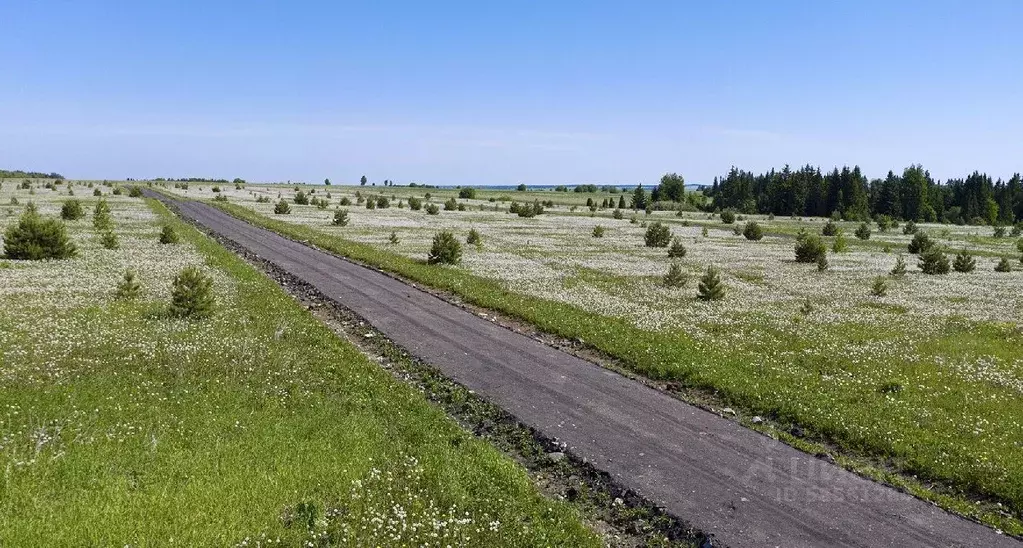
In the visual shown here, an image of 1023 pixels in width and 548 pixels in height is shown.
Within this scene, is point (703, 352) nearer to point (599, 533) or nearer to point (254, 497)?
point (599, 533)

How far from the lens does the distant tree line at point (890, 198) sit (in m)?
136

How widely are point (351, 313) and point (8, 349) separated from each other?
11.1 m

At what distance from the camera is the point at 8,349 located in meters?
18.1

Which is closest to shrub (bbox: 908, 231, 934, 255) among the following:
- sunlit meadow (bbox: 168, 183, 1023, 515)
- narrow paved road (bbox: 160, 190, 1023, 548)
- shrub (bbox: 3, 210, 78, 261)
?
sunlit meadow (bbox: 168, 183, 1023, 515)

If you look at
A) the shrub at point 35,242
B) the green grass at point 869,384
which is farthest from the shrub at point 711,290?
the shrub at point 35,242

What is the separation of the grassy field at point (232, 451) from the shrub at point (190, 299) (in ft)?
4.97

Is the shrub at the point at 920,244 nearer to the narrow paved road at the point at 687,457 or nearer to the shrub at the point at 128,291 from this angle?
the narrow paved road at the point at 687,457

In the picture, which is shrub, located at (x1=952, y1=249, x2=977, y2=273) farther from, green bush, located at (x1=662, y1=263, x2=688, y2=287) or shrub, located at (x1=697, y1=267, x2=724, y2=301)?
shrub, located at (x1=697, y1=267, x2=724, y2=301)

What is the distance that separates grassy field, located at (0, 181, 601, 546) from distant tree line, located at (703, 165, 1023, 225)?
134 m

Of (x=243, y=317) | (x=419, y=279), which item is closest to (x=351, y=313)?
(x=243, y=317)

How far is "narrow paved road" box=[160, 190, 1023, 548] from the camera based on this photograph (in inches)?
412

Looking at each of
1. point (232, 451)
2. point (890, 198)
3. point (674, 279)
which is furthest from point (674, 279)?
point (890, 198)

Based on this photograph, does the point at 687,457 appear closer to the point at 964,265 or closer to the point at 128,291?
the point at 128,291

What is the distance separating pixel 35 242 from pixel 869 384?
4359cm
